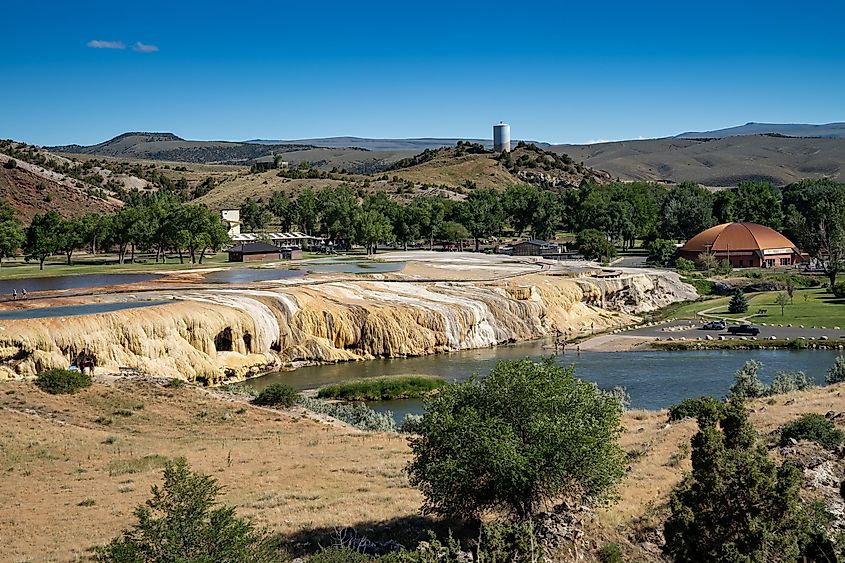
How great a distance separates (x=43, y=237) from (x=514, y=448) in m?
78.8

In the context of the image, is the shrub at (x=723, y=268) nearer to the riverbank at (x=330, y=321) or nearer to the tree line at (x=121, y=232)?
the riverbank at (x=330, y=321)

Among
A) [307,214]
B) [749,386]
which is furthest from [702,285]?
[307,214]

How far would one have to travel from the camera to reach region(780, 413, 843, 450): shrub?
26.7 metres

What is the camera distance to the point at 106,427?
35.2m

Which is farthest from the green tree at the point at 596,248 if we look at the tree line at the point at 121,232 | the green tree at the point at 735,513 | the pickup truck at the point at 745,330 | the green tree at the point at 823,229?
the green tree at the point at 735,513

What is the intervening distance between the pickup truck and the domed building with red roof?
43135 millimetres

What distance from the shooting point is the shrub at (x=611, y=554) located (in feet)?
62.8

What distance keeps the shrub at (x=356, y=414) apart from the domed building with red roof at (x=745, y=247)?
72.7m

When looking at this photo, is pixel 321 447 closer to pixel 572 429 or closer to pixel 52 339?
pixel 572 429

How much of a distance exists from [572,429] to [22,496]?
1556cm

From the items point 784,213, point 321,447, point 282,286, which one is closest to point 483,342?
point 282,286

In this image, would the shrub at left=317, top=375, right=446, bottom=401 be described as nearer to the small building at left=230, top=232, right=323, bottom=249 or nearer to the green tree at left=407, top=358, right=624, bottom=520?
the green tree at left=407, top=358, right=624, bottom=520

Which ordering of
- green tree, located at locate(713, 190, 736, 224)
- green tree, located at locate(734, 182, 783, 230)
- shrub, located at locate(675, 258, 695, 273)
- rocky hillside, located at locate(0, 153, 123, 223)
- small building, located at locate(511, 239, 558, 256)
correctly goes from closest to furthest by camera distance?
shrub, located at locate(675, 258, 695, 273) < small building, located at locate(511, 239, 558, 256) < rocky hillside, located at locate(0, 153, 123, 223) < green tree, located at locate(734, 182, 783, 230) < green tree, located at locate(713, 190, 736, 224)

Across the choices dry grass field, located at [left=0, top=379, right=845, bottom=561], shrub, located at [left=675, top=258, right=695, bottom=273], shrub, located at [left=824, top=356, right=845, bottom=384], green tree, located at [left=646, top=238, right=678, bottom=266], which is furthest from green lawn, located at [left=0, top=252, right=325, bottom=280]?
shrub, located at [left=824, top=356, right=845, bottom=384]
